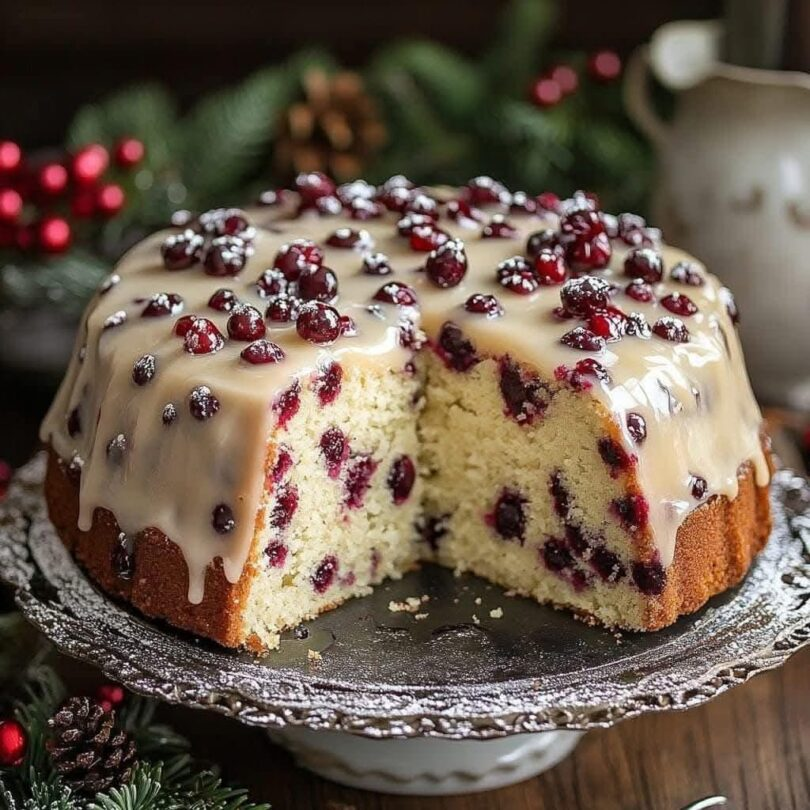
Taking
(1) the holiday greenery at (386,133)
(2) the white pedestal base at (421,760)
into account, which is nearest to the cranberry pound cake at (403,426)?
(2) the white pedestal base at (421,760)

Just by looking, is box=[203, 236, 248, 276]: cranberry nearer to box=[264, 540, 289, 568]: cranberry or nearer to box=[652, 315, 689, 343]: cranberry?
box=[264, 540, 289, 568]: cranberry

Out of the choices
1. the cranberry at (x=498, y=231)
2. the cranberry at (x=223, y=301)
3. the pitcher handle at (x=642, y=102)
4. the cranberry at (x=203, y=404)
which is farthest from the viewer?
the pitcher handle at (x=642, y=102)

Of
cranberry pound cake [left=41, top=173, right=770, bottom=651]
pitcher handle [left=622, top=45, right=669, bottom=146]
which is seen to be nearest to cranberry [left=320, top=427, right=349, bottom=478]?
cranberry pound cake [left=41, top=173, right=770, bottom=651]

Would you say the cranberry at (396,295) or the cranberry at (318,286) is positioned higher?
the cranberry at (318,286)

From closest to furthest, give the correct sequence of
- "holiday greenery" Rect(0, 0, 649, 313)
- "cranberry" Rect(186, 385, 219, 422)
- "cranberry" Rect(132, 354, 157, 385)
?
"cranberry" Rect(186, 385, 219, 422), "cranberry" Rect(132, 354, 157, 385), "holiday greenery" Rect(0, 0, 649, 313)

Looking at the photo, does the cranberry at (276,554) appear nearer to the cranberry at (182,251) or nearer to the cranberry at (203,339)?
the cranberry at (203,339)

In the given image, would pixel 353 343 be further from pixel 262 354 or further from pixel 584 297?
pixel 584 297

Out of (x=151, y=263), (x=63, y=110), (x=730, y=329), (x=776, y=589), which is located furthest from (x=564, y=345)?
(x=63, y=110)

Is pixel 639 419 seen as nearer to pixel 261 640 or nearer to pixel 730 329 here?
pixel 730 329
